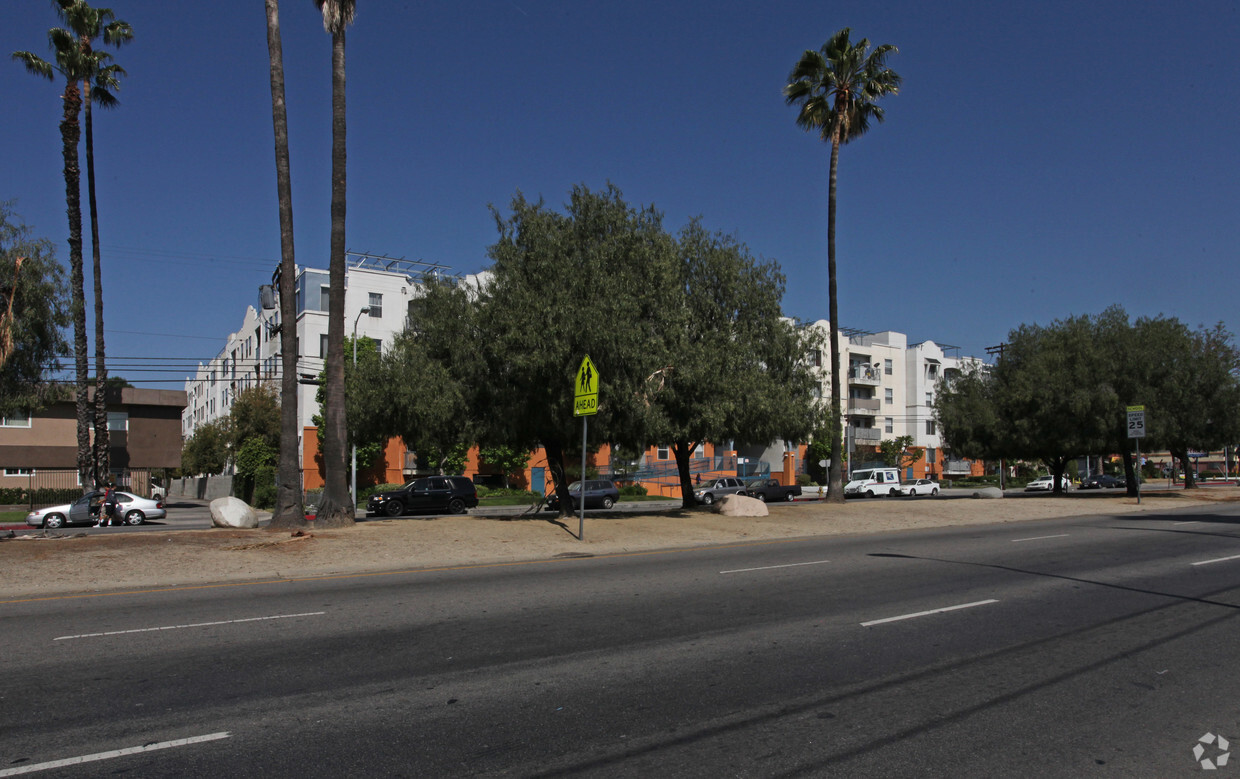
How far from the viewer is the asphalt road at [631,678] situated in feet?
16.4

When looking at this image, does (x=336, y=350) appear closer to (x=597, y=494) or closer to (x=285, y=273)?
(x=285, y=273)

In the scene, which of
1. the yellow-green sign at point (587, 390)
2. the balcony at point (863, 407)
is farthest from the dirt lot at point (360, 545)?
the balcony at point (863, 407)

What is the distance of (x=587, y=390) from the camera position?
16891mm

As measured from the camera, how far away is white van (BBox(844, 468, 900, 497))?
50.3 m

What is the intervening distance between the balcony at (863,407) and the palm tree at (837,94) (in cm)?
4965

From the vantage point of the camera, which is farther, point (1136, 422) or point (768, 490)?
point (768, 490)

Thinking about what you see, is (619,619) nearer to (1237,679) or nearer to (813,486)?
(1237,679)

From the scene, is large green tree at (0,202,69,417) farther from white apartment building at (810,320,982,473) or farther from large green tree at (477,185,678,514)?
white apartment building at (810,320,982,473)

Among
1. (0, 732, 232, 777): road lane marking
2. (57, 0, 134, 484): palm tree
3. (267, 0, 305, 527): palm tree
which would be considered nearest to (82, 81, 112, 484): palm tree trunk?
(57, 0, 134, 484): palm tree

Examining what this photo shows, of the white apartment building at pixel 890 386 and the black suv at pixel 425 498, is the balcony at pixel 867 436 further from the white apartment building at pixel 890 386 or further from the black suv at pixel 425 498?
the black suv at pixel 425 498

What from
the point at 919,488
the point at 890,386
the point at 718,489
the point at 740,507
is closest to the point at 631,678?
the point at 740,507

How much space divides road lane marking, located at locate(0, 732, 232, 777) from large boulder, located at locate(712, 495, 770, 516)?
20216 mm

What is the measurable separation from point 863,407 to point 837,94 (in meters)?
52.3

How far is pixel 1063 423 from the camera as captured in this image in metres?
36.6
